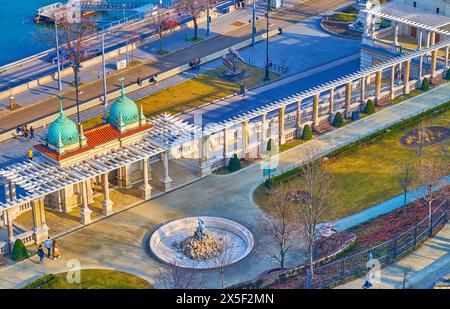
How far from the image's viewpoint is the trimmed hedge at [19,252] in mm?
101500

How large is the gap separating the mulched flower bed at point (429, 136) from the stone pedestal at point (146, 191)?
28.3 metres

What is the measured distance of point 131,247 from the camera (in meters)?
104

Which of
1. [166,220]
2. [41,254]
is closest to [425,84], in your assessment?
[166,220]

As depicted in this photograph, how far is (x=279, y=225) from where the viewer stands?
3927 inches

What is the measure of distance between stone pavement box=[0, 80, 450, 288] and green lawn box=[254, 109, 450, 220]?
2759mm

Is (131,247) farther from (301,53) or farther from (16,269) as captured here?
(301,53)

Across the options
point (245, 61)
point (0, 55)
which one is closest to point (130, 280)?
point (245, 61)

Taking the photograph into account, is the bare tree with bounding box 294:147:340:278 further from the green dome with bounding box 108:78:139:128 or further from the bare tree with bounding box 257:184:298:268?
the green dome with bounding box 108:78:139:128

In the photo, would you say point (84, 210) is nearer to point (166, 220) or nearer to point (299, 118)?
point (166, 220)

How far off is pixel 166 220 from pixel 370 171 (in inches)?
868

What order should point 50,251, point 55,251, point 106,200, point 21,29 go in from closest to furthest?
point 55,251
point 50,251
point 106,200
point 21,29

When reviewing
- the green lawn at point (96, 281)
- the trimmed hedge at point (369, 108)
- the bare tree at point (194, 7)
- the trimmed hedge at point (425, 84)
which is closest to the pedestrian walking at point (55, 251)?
the green lawn at point (96, 281)

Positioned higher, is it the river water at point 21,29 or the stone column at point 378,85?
the stone column at point 378,85

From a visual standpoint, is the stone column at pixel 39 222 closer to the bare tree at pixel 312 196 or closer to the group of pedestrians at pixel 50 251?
the group of pedestrians at pixel 50 251
